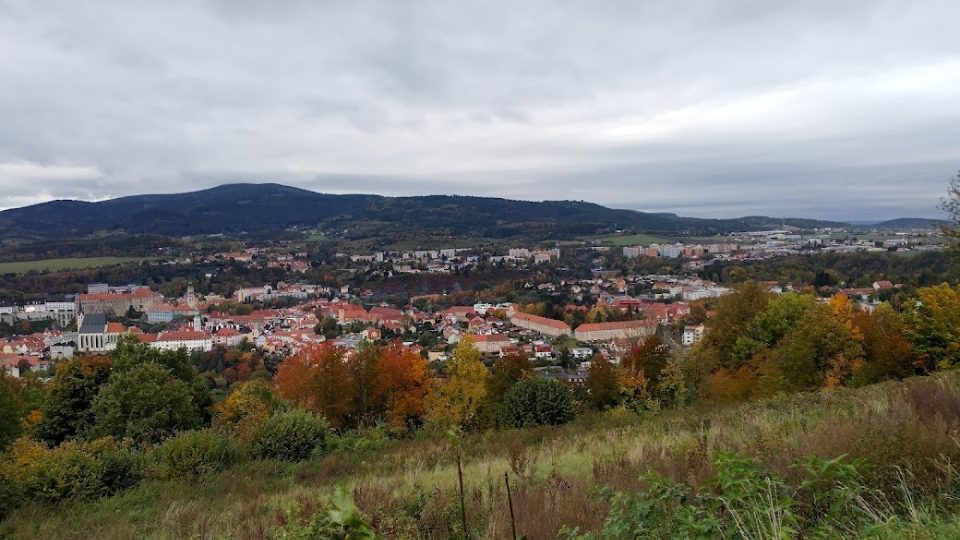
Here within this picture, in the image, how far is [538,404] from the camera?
41.1 ft

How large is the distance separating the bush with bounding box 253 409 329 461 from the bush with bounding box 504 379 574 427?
5192mm

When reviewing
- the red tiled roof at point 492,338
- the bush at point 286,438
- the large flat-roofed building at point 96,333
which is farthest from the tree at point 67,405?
the large flat-roofed building at point 96,333

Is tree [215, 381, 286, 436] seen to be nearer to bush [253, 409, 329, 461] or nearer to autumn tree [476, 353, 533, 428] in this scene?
bush [253, 409, 329, 461]

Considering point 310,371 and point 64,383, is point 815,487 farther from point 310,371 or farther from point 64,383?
point 310,371

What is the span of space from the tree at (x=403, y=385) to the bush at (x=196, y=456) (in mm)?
10883

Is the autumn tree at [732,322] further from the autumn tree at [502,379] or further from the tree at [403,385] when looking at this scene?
the tree at [403,385]

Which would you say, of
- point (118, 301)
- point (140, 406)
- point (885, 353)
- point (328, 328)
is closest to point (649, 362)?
point (885, 353)

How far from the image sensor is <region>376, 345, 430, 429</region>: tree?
19.2 m

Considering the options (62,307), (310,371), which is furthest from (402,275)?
(310,371)

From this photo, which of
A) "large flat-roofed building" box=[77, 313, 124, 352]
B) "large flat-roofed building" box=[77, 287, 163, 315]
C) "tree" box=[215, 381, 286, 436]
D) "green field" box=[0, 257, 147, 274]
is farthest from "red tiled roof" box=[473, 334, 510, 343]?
"green field" box=[0, 257, 147, 274]

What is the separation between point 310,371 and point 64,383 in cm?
687

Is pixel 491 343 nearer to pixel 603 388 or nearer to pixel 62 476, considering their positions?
pixel 603 388

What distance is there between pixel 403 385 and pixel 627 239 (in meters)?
109

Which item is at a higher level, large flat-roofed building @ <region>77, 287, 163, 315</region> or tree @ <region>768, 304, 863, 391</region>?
tree @ <region>768, 304, 863, 391</region>
